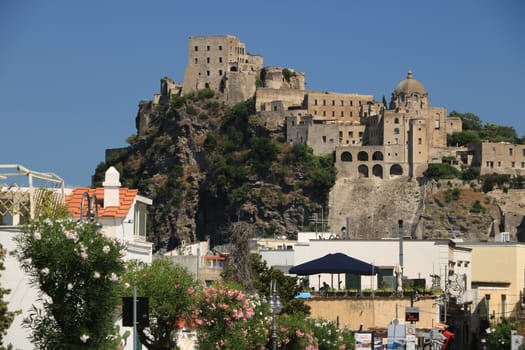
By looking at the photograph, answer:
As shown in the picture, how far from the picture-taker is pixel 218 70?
18025 cm

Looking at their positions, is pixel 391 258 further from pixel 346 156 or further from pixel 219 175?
pixel 219 175

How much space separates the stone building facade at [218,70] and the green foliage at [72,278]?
148 metres

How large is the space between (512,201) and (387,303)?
119m

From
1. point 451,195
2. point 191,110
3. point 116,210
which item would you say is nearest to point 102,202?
point 116,210

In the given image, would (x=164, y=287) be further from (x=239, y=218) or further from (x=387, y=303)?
(x=239, y=218)

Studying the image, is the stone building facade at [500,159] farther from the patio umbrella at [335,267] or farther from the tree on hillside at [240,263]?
the patio umbrella at [335,267]

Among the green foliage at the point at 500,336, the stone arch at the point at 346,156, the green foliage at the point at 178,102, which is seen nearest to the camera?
the green foliage at the point at 500,336

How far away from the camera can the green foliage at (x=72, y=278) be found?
29938mm

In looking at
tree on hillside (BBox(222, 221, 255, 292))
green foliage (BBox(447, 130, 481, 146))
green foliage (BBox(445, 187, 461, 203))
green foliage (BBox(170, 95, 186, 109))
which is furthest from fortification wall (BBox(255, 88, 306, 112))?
tree on hillside (BBox(222, 221, 255, 292))

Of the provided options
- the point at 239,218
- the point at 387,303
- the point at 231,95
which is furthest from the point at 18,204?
the point at 231,95

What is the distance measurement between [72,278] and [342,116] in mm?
149419

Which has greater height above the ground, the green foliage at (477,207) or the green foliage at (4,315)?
the green foliage at (477,207)

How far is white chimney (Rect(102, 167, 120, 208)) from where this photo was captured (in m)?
39.8

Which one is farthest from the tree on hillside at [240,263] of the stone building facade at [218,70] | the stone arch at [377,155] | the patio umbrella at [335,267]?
the stone building facade at [218,70]
